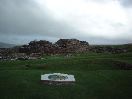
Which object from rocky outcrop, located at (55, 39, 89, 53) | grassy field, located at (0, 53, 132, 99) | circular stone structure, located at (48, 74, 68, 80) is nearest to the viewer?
grassy field, located at (0, 53, 132, 99)

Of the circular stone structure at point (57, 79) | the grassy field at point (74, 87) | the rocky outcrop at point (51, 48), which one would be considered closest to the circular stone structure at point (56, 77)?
the circular stone structure at point (57, 79)

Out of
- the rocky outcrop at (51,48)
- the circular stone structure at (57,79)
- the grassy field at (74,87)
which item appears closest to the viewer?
the grassy field at (74,87)

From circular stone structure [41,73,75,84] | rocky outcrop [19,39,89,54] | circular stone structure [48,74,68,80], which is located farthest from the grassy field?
rocky outcrop [19,39,89,54]

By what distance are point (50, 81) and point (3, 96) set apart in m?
7.67

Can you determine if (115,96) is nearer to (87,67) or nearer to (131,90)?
(131,90)

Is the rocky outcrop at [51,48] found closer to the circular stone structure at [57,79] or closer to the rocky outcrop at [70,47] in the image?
the rocky outcrop at [70,47]

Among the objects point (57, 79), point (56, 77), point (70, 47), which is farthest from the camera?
point (70, 47)

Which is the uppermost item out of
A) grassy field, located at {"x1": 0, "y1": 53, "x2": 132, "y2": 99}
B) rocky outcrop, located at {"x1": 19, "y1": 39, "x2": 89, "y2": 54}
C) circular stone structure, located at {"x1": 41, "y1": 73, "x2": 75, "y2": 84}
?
rocky outcrop, located at {"x1": 19, "y1": 39, "x2": 89, "y2": 54}

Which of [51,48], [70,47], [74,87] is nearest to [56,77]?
[74,87]

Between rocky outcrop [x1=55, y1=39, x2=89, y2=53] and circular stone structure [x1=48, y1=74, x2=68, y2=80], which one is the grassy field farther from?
rocky outcrop [x1=55, y1=39, x2=89, y2=53]

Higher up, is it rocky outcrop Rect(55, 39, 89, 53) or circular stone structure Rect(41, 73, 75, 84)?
rocky outcrop Rect(55, 39, 89, 53)

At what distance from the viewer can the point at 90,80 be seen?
4184 centimetres

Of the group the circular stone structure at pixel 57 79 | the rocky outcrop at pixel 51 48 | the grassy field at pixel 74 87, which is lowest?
the grassy field at pixel 74 87

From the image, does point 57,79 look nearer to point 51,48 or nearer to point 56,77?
point 56,77
